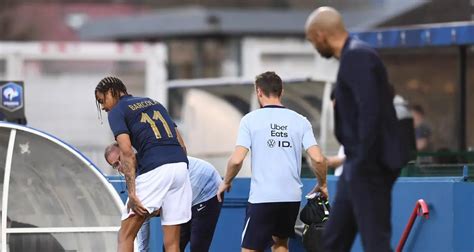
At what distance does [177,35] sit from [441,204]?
24.8 meters

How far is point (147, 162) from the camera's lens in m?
8.09

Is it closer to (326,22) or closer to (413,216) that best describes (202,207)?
(413,216)

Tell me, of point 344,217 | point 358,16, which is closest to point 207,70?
point 358,16

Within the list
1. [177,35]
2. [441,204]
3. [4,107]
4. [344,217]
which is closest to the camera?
[344,217]

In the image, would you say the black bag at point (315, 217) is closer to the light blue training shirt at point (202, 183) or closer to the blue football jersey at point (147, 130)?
the light blue training shirt at point (202, 183)

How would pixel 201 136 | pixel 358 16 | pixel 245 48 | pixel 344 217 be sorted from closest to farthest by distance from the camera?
pixel 344 217 → pixel 201 136 → pixel 245 48 → pixel 358 16

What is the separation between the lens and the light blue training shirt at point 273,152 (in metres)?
7.94

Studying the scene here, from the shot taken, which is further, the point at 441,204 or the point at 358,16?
the point at 358,16

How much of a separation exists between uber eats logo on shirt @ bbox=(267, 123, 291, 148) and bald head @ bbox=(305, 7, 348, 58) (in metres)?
1.62

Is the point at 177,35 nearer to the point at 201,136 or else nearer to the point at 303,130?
the point at 201,136

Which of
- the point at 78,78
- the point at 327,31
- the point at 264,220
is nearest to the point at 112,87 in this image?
the point at 264,220

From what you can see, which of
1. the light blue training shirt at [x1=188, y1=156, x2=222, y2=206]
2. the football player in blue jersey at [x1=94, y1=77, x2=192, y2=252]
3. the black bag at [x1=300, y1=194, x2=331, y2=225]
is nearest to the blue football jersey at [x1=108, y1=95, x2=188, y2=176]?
the football player in blue jersey at [x1=94, y1=77, x2=192, y2=252]

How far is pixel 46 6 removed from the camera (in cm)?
5516

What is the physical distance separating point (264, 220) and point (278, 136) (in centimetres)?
60
